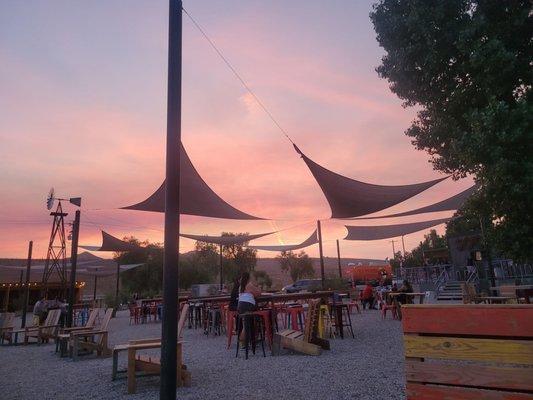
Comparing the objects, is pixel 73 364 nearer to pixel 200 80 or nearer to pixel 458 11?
pixel 200 80

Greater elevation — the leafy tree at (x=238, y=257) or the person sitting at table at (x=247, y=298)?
the leafy tree at (x=238, y=257)

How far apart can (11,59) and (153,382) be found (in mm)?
6783

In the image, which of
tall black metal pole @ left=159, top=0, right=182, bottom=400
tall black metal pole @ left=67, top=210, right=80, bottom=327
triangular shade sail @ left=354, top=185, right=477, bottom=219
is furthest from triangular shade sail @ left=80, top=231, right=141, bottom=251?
tall black metal pole @ left=159, top=0, right=182, bottom=400

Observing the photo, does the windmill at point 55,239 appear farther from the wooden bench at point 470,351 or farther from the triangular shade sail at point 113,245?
the wooden bench at point 470,351

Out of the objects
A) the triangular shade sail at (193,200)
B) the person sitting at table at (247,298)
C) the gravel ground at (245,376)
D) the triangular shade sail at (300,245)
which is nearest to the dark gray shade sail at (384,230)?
the triangular shade sail at (300,245)

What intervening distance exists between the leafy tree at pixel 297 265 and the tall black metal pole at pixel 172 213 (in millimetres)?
40468

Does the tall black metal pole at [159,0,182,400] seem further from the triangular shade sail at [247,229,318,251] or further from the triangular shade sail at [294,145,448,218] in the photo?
the triangular shade sail at [247,229,318,251]

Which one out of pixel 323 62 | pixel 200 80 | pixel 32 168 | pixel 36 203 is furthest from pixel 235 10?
pixel 36 203

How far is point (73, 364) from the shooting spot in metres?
6.41

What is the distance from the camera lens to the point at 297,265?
42.9 metres

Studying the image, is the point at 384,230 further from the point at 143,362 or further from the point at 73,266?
the point at 143,362

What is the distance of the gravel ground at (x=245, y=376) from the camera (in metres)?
4.05

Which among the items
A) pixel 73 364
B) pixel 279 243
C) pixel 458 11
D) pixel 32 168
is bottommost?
pixel 73 364

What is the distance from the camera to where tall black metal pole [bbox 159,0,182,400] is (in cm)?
272
